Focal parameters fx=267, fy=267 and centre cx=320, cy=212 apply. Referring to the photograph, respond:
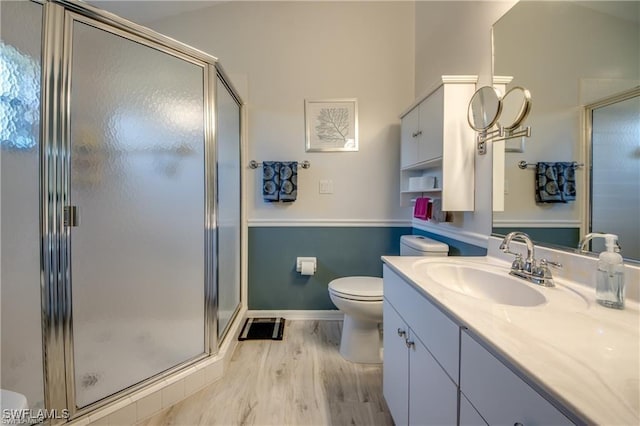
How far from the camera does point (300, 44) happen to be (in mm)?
2182

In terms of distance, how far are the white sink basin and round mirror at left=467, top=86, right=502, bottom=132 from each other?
2.17ft

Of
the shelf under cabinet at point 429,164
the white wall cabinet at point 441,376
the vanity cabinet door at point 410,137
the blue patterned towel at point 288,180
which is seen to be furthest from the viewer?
the blue patterned towel at point 288,180

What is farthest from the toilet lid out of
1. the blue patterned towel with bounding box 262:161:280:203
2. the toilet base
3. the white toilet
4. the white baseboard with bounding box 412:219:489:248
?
the blue patterned towel with bounding box 262:161:280:203

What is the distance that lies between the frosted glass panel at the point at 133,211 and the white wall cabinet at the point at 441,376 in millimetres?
1050

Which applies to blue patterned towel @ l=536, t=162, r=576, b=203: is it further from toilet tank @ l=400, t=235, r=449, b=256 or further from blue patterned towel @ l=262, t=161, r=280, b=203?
blue patterned towel @ l=262, t=161, r=280, b=203

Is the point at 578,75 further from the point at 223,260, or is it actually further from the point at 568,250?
the point at 223,260

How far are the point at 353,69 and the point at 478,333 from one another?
2.18 metres

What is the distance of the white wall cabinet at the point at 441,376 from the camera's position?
474mm

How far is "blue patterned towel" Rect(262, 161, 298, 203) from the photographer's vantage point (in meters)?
2.11

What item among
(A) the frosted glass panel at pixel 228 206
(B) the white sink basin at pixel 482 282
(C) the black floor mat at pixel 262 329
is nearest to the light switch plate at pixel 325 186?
(A) the frosted glass panel at pixel 228 206

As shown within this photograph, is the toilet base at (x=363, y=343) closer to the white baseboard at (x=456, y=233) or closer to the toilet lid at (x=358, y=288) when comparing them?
the toilet lid at (x=358, y=288)

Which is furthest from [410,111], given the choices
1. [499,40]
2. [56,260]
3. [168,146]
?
[56,260]

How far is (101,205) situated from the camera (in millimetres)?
1130

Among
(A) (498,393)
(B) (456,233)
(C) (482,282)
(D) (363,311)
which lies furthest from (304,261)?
(A) (498,393)
